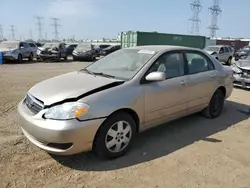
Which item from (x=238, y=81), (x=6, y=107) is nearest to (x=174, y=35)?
(x=238, y=81)

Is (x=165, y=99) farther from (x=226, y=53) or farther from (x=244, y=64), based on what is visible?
(x=226, y=53)

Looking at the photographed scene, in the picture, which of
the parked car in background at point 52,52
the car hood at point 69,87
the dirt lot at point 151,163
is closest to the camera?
the dirt lot at point 151,163

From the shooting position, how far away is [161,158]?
3443 mm

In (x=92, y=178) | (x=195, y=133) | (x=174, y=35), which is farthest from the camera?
(x=174, y=35)

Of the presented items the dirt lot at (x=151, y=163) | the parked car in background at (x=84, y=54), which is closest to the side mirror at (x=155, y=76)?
the dirt lot at (x=151, y=163)

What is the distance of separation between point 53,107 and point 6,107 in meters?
3.26

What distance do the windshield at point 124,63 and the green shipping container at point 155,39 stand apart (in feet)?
68.5

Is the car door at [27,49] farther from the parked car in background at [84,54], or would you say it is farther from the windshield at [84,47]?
the windshield at [84,47]

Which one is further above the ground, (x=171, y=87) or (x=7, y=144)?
(x=171, y=87)

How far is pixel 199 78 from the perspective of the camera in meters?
4.59

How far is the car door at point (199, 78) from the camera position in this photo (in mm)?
4465

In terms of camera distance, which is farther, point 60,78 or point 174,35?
point 174,35

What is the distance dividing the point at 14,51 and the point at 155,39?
586 inches

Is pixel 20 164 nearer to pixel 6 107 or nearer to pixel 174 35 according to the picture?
pixel 6 107
